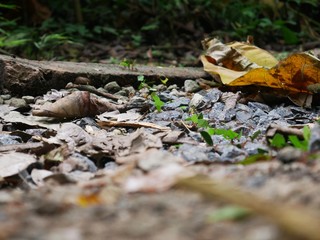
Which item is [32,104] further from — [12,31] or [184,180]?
[12,31]

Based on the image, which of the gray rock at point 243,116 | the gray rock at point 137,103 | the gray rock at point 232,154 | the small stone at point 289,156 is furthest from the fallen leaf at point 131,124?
the small stone at point 289,156

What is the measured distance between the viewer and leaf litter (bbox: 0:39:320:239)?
83 centimetres

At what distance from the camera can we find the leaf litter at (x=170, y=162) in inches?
32.6

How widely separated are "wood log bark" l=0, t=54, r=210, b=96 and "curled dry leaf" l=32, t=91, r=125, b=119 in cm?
45

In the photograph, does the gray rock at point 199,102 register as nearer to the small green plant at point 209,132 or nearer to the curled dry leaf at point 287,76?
the curled dry leaf at point 287,76

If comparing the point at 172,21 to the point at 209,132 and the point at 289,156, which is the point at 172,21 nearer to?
the point at 209,132

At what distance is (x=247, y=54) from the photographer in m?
3.20

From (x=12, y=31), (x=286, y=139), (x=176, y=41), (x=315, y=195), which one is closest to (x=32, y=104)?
(x=286, y=139)

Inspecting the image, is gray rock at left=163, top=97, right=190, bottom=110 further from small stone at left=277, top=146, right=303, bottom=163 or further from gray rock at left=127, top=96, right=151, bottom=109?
small stone at left=277, top=146, right=303, bottom=163

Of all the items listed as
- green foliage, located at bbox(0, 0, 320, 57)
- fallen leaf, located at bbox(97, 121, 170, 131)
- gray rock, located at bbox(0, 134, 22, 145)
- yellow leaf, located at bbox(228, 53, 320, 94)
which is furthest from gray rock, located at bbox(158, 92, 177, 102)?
green foliage, located at bbox(0, 0, 320, 57)

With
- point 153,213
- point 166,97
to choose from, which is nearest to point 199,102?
point 166,97

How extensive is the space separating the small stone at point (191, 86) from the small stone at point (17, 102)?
36.9 inches

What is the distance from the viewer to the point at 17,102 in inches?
107

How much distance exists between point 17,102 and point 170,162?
5.63ft
